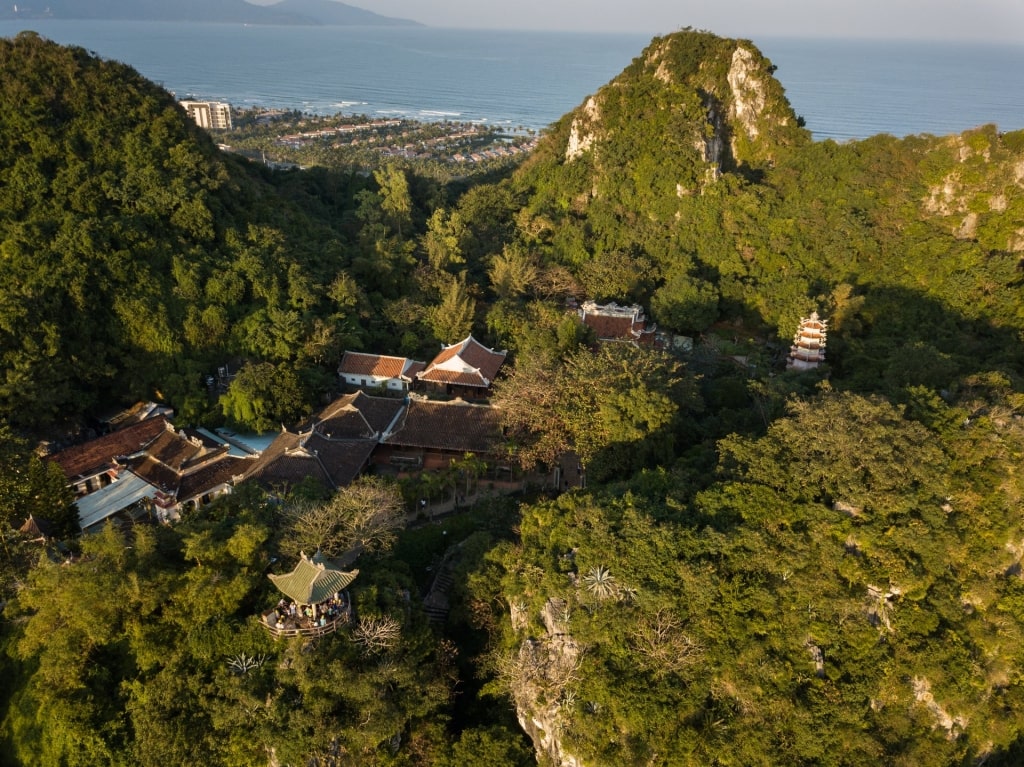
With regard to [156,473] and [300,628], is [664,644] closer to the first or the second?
[300,628]

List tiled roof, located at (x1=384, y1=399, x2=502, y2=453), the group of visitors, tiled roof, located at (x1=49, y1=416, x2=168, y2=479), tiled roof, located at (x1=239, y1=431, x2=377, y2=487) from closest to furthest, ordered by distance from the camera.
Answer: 1. the group of visitors
2. tiled roof, located at (x1=239, y1=431, x2=377, y2=487)
3. tiled roof, located at (x1=49, y1=416, x2=168, y2=479)
4. tiled roof, located at (x1=384, y1=399, x2=502, y2=453)

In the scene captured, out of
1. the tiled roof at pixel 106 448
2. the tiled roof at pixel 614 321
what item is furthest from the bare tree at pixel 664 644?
the tiled roof at pixel 614 321

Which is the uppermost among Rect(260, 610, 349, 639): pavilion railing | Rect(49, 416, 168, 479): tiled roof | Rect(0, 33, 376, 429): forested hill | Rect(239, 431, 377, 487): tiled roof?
Rect(0, 33, 376, 429): forested hill

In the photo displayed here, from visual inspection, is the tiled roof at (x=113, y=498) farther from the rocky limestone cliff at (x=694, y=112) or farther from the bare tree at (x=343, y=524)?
the rocky limestone cliff at (x=694, y=112)

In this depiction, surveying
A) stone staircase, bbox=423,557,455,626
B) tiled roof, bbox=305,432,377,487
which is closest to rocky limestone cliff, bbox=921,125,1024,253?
tiled roof, bbox=305,432,377,487

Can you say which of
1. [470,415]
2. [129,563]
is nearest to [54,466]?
[129,563]

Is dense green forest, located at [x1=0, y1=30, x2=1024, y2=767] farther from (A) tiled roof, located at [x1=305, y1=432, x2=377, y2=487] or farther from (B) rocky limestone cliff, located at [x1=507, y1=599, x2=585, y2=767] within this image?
(A) tiled roof, located at [x1=305, y1=432, x2=377, y2=487]

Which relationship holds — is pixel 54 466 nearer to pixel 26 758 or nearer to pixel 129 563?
pixel 129 563
